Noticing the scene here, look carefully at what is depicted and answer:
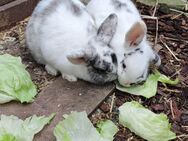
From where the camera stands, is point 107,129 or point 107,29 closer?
point 107,129

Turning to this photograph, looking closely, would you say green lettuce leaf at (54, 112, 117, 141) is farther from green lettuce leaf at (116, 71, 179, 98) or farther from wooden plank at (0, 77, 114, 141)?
green lettuce leaf at (116, 71, 179, 98)

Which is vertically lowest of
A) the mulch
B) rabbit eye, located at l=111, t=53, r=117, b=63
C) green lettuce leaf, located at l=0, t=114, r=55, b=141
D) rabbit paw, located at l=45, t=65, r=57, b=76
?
the mulch

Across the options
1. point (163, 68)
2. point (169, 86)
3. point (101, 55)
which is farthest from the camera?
point (163, 68)

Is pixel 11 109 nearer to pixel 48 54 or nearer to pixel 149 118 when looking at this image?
pixel 48 54

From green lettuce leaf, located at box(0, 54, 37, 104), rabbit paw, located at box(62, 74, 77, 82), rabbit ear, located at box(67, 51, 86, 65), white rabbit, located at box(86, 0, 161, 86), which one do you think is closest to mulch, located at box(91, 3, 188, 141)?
white rabbit, located at box(86, 0, 161, 86)

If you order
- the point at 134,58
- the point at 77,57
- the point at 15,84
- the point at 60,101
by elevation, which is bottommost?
the point at 60,101

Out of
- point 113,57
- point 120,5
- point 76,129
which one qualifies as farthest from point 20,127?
point 120,5

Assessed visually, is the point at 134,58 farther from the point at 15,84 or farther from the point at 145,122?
the point at 15,84
